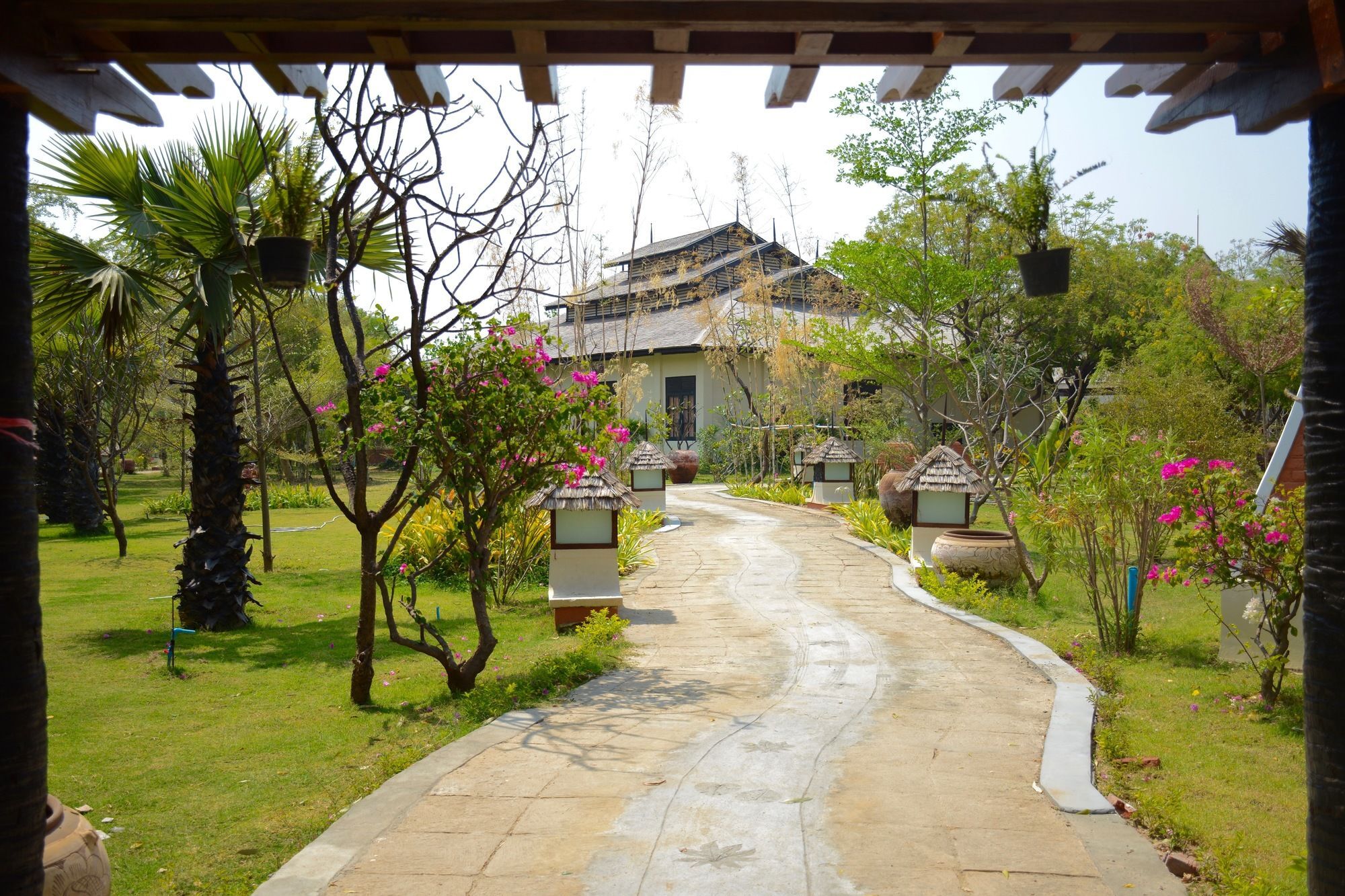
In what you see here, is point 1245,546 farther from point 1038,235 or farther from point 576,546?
point 576,546

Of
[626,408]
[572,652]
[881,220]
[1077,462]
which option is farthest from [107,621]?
[881,220]

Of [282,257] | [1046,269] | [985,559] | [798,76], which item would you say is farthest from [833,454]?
[798,76]

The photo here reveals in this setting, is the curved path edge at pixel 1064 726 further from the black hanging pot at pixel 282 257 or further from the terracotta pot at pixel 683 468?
the terracotta pot at pixel 683 468

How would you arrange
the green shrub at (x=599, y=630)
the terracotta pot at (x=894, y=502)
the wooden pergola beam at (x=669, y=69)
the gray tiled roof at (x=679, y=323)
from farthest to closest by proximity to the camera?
1. the gray tiled roof at (x=679, y=323)
2. the terracotta pot at (x=894, y=502)
3. the green shrub at (x=599, y=630)
4. the wooden pergola beam at (x=669, y=69)

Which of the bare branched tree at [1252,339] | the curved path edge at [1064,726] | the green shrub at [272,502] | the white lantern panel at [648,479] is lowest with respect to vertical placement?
the curved path edge at [1064,726]

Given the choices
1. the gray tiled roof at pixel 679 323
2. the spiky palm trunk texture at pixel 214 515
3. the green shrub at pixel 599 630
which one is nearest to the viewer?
the green shrub at pixel 599 630

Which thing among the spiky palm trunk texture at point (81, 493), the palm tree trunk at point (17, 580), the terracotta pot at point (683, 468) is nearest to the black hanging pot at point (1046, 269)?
the palm tree trunk at point (17, 580)

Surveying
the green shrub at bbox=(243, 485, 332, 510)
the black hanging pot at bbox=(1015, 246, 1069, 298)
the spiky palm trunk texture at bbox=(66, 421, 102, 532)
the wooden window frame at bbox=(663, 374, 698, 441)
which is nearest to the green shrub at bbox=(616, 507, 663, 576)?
the black hanging pot at bbox=(1015, 246, 1069, 298)

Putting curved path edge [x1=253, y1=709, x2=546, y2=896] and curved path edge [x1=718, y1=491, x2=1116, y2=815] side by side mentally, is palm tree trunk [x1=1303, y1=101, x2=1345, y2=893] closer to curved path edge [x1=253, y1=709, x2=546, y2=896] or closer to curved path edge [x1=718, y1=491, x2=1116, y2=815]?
curved path edge [x1=718, y1=491, x2=1116, y2=815]

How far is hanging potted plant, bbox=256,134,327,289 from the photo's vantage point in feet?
21.1

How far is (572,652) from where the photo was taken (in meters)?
7.77

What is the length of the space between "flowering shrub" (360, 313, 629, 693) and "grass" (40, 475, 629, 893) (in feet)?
2.22

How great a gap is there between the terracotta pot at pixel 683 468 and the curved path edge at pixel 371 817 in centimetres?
1977

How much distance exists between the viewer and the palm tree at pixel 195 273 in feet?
28.2
